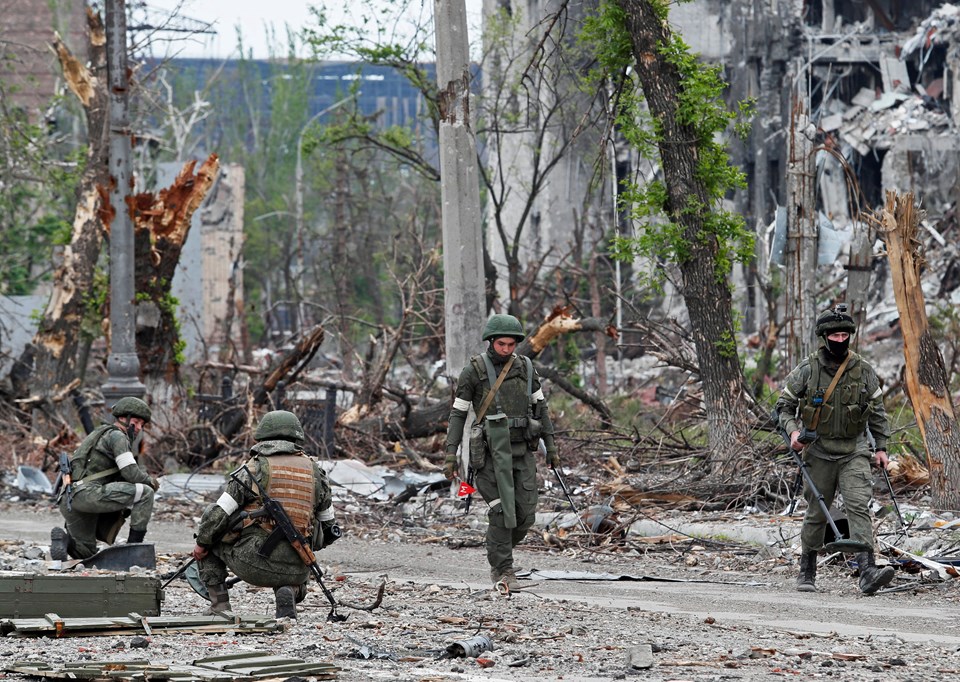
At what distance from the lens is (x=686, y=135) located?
15.7 metres

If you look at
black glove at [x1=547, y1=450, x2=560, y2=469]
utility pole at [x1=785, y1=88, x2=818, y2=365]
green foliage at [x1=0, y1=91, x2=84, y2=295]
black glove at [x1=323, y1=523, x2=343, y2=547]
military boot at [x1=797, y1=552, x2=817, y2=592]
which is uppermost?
green foliage at [x1=0, y1=91, x2=84, y2=295]

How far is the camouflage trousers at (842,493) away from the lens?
400 inches

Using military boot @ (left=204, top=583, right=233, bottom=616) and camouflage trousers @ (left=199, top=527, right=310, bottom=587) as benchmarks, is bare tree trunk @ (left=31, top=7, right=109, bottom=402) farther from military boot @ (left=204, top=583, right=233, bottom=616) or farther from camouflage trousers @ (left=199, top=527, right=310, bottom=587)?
camouflage trousers @ (left=199, top=527, right=310, bottom=587)

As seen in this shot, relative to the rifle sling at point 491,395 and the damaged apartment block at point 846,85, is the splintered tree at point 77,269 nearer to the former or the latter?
the rifle sling at point 491,395

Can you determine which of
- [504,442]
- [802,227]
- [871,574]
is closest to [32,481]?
[802,227]

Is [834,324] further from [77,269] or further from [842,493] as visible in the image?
[77,269]

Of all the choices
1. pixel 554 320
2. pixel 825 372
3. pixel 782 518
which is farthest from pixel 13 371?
pixel 825 372

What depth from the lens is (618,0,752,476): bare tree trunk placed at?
1564 centimetres

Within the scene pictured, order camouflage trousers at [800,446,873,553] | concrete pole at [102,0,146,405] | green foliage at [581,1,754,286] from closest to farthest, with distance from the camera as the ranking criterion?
1. camouflage trousers at [800,446,873,553]
2. green foliage at [581,1,754,286]
3. concrete pole at [102,0,146,405]

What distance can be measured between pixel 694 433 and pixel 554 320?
2291 mm

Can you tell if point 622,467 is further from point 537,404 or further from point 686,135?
point 537,404

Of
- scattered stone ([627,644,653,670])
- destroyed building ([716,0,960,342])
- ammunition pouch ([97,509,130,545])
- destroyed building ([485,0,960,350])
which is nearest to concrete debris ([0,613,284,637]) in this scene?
scattered stone ([627,644,653,670])

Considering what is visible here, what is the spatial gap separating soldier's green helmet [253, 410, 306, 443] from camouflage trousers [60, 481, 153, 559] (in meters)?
3.07

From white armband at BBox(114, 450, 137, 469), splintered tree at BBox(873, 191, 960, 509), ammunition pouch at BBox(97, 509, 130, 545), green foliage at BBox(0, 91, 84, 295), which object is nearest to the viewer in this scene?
white armband at BBox(114, 450, 137, 469)
